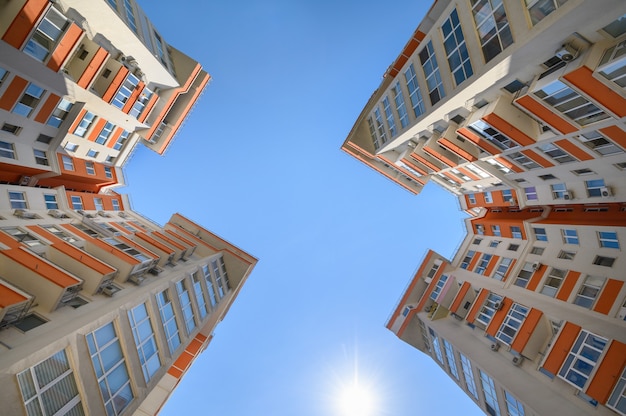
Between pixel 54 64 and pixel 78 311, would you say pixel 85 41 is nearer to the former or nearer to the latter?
pixel 54 64

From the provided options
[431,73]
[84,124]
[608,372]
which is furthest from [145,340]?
[431,73]

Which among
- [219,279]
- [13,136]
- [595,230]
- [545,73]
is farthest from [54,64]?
[595,230]

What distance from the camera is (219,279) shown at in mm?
40188

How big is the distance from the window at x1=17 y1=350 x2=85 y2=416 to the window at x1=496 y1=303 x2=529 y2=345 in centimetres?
2829

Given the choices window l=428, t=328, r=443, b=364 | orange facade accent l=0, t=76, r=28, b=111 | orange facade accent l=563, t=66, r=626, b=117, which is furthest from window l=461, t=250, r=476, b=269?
orange facade accent l=0, t=76, r=28, b=111

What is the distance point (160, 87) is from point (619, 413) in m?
46.2

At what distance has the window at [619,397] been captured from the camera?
17.8 m

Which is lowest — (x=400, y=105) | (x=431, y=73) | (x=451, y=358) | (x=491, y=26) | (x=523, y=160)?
(x=451, y=358)

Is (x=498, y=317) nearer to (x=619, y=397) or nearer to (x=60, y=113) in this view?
(x=619, y=397)

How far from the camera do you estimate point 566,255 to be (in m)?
28.3

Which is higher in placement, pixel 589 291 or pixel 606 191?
pixel 606 191

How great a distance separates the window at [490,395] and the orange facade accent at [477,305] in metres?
5.76

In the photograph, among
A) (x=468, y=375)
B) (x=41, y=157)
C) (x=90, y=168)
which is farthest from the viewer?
(x=90, y=168)

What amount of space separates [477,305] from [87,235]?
34047 millimetres
